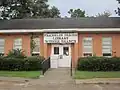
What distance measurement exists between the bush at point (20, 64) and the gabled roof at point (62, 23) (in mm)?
4983

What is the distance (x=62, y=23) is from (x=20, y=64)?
7.86 meters

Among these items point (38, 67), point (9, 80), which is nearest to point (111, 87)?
point (9, 80)

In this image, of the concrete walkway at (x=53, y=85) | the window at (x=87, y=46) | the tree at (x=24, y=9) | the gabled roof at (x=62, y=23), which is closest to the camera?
the concrete walkway at (x=53, y=85)

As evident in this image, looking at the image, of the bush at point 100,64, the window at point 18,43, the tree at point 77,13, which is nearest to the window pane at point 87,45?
the bush at point 100,64

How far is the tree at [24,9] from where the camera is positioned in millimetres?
48334

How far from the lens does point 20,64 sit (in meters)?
31.0

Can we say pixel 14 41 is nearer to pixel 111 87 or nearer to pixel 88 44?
pixel 88 44

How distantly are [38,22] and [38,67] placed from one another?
776 centimetres

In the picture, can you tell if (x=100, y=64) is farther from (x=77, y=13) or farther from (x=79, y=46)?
(x=77, y=13)

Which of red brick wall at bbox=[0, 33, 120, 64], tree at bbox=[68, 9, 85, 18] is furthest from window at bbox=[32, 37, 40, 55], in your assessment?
tree at bbox=[68, 9, 85, 18]

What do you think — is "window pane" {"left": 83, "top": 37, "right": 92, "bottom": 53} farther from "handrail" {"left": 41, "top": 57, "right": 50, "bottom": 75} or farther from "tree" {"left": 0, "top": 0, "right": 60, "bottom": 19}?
"tree" {"left": 0, "top": 0, "right": 60, "bottom": 19}

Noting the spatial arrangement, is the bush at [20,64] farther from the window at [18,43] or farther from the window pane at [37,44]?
the window at [18,43]

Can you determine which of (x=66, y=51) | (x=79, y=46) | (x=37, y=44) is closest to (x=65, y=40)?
(x=66, y=51)

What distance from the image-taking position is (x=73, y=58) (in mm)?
34438
